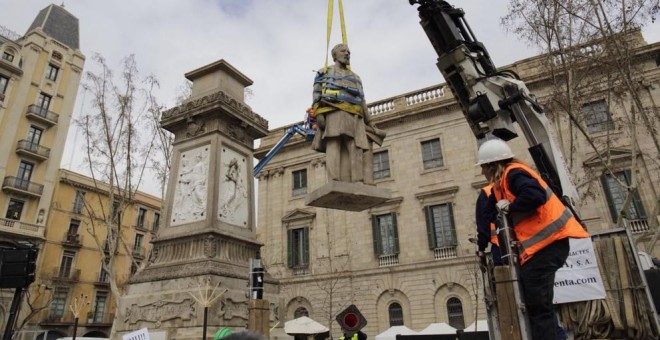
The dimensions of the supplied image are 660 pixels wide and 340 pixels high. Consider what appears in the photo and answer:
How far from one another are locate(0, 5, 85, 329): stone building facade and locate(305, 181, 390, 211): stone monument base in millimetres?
30671

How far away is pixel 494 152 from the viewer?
3.36 metres

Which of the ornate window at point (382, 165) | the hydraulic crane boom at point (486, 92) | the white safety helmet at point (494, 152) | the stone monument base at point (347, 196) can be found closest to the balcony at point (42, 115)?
the ornate window at point (382, 165)

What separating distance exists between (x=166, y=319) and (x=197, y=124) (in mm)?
3299

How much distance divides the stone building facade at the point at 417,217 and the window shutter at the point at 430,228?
0.05 meters

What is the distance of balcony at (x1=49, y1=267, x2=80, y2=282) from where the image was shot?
3088cm

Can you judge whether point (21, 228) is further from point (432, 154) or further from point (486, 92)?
point (486, 92)

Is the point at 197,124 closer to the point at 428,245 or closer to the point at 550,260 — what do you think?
the point at 550,260

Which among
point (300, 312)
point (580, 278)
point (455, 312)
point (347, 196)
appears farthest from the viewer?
point (300, 312)

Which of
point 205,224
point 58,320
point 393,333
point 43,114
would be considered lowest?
point 393,333

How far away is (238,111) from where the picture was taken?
24.1 feet

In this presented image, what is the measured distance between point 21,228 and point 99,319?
10.3 metres

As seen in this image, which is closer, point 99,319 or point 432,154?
point 432,154

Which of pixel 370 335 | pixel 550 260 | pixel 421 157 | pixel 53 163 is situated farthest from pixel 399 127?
pixel 53 163

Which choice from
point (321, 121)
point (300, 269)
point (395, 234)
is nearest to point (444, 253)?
point (395, 234)
